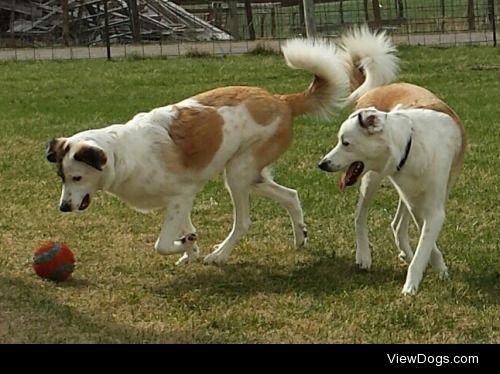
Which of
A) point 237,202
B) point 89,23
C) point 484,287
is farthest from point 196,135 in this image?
point 89,23

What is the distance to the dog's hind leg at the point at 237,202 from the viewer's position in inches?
238

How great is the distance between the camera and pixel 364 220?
5.96 m

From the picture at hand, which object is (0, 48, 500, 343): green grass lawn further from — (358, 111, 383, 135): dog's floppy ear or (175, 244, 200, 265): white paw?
(358, 111, 383, 135): dog's floppy ear

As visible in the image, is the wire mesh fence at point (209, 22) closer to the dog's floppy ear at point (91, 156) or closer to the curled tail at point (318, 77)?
the curled tail at point (318, 77)

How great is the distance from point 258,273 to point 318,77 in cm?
141

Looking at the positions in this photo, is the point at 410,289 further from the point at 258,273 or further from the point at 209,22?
the point at 209,22

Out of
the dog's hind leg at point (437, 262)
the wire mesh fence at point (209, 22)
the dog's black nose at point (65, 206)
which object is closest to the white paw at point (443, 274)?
the dog's hind leg at point (437, 262)

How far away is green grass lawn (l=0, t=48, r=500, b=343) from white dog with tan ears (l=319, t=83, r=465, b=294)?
0.25m

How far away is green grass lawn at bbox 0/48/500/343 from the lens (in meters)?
4.67

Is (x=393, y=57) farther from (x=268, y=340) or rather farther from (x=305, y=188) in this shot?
(x=268, y=340)

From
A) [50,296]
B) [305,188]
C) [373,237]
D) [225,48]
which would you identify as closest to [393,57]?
[373,237]

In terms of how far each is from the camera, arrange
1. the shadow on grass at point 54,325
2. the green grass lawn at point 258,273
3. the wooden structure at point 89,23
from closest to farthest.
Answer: the shadow on grass at point 54,325, the green grass lawn at point 258,273, the wooden structure at point 89,23

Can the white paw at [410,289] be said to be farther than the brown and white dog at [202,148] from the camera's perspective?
No

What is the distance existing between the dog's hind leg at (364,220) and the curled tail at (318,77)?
2.15 ft
